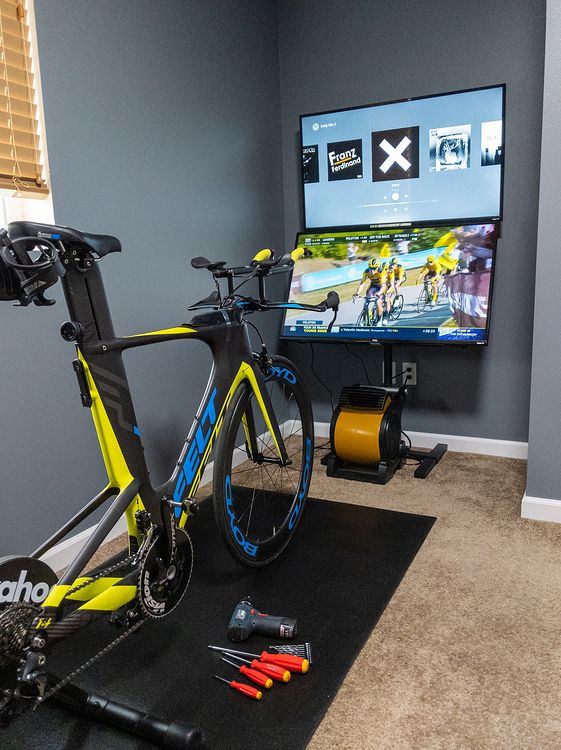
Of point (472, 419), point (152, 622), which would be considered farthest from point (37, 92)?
point (472, 419)

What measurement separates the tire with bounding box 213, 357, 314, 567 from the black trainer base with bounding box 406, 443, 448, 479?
2.01 ft

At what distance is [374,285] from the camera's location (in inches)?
121

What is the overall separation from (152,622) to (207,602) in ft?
0.61

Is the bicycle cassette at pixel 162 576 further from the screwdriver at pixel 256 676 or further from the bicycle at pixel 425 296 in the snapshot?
the bicycle at pixel 425 296

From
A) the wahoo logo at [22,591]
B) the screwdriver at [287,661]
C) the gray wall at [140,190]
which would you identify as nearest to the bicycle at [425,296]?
the gray wall at [140,190]

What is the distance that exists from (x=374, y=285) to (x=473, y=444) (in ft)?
3.44

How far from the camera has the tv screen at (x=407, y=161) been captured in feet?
9.52

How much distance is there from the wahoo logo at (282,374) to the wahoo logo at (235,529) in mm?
450

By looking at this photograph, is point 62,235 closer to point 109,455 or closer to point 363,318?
point 109,455

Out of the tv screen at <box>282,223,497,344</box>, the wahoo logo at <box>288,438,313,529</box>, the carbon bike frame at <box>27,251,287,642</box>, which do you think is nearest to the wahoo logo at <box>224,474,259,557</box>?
the carbon bike frame at <box>27,251,287,642</box>

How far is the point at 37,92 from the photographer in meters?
2.05


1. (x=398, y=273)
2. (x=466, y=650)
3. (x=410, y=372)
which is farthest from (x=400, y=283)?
(x=466, y=650)

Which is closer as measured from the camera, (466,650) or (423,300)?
(466,650)

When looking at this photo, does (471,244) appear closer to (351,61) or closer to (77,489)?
(351,61)
